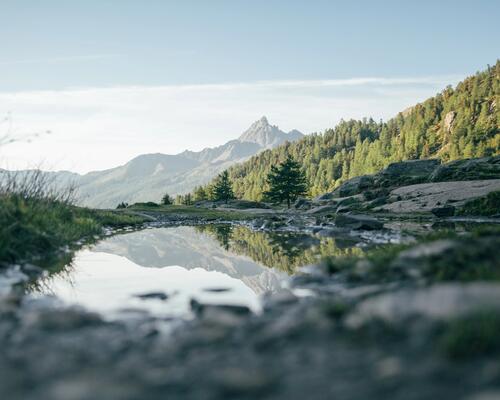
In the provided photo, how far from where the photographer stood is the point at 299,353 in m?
4.45

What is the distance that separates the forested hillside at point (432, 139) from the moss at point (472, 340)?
136 m

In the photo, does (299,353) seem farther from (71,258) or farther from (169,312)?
(71,258)

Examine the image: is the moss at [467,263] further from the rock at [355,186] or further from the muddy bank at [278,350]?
the rock at [355,186]

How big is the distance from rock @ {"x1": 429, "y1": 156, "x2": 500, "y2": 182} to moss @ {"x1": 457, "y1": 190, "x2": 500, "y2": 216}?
14378 mm

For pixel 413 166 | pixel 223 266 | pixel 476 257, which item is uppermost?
pixel 413 166

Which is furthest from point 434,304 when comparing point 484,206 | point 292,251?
point 484,206

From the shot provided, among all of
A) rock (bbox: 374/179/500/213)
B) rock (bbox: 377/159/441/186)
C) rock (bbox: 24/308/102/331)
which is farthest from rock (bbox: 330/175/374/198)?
rock (bbox: 24/308/102/331)

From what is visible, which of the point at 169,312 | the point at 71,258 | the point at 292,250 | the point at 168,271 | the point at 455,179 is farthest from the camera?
the point at 455,179

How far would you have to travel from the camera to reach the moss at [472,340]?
12.8 ft

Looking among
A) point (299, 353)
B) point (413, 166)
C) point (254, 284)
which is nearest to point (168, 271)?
point (254, 284)

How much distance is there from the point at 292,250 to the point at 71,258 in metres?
7.64

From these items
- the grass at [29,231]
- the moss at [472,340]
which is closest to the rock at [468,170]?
the grass at [29,231]

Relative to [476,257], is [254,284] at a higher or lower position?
lower

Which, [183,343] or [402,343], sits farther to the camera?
[183,343]
